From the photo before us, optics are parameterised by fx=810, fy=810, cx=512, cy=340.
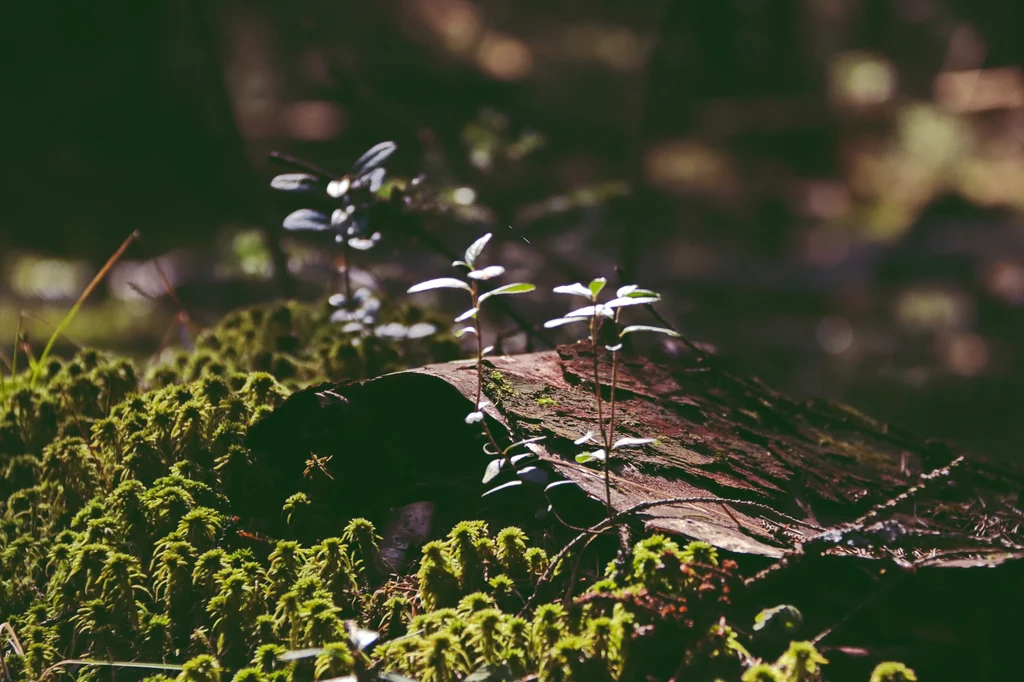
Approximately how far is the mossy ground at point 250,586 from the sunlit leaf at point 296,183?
20.7 inches

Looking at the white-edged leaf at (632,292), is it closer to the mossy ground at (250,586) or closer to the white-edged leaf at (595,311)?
the white-edged leaf at (595,311)

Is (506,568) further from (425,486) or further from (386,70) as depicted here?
(386,70)

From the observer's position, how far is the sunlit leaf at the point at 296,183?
2.17 meters

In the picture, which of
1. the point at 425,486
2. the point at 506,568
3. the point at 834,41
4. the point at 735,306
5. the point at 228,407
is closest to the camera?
the point at 506,568

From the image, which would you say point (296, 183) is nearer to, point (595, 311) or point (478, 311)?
point (478, 311)

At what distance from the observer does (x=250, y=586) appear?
1.58 metres

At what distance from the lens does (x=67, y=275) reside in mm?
9375

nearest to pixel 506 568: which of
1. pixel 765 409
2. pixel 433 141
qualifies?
pixel 765 409

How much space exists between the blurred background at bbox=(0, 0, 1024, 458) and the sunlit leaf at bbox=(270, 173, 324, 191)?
150 inches

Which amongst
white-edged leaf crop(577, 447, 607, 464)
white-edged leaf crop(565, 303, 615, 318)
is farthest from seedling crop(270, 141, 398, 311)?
white-edged leaf crop(577, 447, 607, 464)

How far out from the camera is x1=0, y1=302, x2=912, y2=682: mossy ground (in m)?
1.37

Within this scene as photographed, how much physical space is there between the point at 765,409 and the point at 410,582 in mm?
1077

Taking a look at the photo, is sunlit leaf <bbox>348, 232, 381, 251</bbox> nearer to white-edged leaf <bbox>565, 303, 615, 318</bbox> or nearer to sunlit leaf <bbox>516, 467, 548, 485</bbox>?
white-edged leaf <bbox>565, 303, 615, 318</bbox>

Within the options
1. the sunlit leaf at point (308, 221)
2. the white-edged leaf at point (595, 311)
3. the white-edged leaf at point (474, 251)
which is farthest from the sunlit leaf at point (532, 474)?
the sunlit leaf at point (308, 221)
